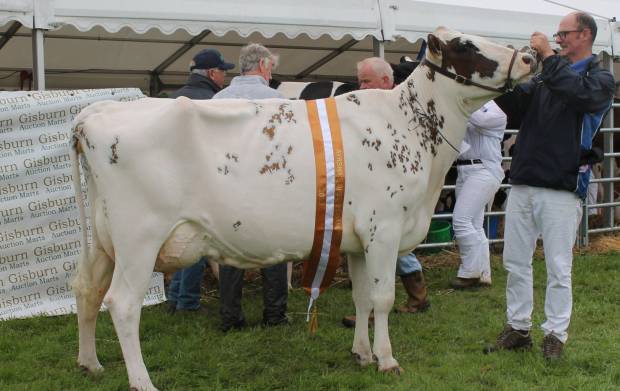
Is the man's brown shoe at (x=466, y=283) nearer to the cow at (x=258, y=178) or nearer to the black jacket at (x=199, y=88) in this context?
the cow at (x=258, y=178)

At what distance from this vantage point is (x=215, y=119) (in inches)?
163

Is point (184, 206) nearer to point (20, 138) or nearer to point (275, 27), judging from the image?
point (20, 138)

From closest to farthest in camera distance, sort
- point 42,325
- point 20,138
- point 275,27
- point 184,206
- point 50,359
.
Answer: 1. point 184,206
2. point 50,359
3. point 42,325
4. point 20,138
5. point 275,27

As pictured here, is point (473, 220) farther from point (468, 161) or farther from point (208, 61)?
point (208, 61)

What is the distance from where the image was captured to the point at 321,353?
4.92m

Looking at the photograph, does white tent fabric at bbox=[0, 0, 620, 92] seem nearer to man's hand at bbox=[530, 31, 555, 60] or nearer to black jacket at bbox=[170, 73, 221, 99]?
black jacket at bbox=[170, 73, 221, 99]

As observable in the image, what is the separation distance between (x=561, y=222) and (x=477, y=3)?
4514 millimetres

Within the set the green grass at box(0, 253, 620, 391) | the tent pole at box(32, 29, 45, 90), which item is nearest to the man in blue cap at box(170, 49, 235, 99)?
the tent pole at box(32, 29, 45, 90)

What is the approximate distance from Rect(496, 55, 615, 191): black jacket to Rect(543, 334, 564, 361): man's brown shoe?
3.02ft

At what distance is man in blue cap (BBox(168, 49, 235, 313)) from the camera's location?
20.2 feet

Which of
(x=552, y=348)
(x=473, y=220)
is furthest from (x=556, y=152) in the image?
(x=473, y=220)

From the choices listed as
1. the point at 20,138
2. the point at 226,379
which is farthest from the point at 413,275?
the point at 20,138

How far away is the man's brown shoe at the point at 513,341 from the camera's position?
4844 mm

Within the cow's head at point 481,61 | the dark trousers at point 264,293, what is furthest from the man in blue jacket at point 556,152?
the dark trousers at point 264,293
